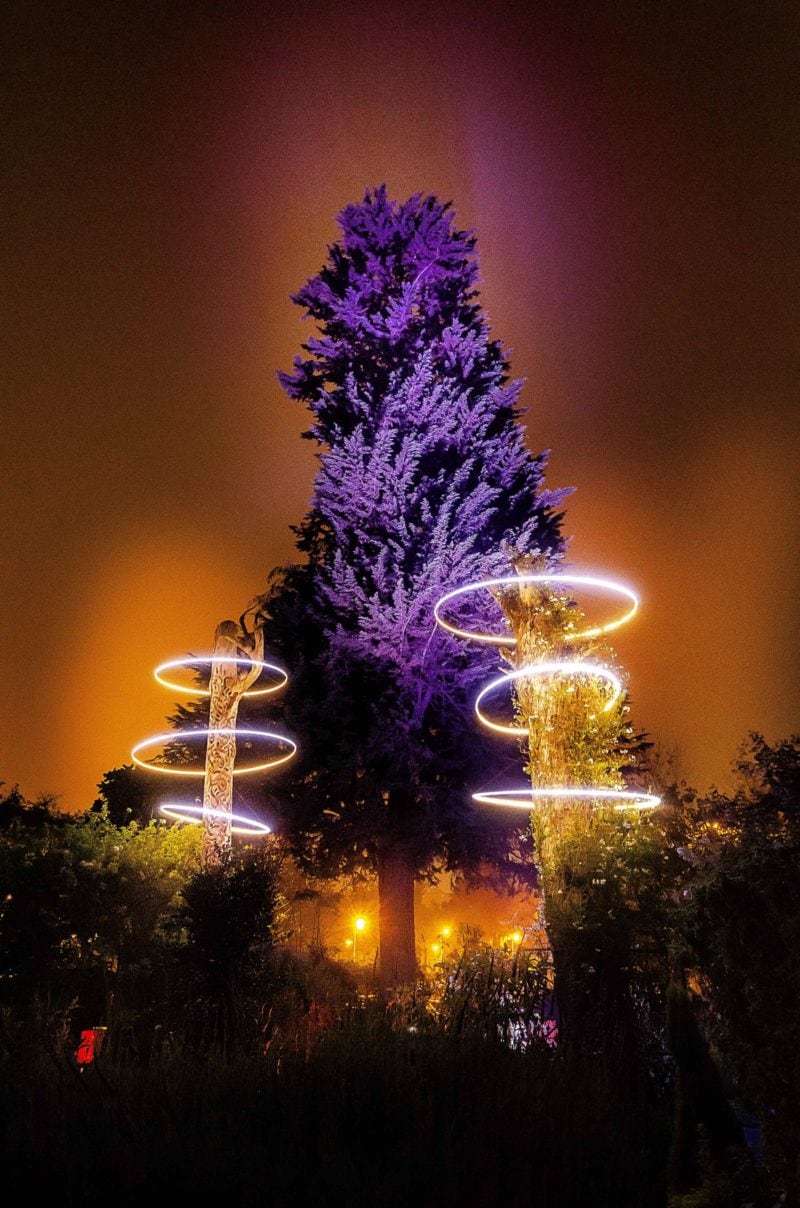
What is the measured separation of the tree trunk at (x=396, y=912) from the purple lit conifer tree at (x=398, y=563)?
0.13ft

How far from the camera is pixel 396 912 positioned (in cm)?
1997

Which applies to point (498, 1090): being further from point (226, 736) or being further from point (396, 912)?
point (396, 912)

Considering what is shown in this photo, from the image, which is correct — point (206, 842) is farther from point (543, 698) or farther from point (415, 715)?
point (543, 698)

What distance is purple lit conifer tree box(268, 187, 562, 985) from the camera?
1956cm

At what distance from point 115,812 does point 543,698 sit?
892 inches

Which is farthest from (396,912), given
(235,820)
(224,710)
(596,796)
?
(596,796)

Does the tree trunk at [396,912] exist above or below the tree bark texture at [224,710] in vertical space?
below

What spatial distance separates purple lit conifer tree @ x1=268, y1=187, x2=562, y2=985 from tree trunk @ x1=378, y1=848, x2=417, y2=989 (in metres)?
0.04

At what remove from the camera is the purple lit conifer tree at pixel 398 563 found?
1956 cm

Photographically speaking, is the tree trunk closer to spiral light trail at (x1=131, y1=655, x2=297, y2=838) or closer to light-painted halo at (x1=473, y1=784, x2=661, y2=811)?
spiral light trail at (x1=131, y1=655, x2=297, y2=838)

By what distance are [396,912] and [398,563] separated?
7.61 meters

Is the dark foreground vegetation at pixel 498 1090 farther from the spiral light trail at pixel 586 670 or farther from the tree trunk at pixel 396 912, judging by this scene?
the tree trunk at pixel 396 912

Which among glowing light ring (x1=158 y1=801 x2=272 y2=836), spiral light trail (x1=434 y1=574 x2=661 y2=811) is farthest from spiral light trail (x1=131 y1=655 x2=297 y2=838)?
spiral light trail (x1=434 y1=574 x2=661 y2=811)

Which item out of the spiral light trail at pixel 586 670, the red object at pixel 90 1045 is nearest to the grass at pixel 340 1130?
the red object at pixel 90 1045
